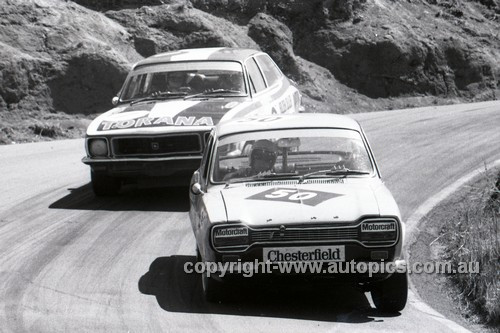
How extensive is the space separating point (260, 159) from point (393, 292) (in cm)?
163

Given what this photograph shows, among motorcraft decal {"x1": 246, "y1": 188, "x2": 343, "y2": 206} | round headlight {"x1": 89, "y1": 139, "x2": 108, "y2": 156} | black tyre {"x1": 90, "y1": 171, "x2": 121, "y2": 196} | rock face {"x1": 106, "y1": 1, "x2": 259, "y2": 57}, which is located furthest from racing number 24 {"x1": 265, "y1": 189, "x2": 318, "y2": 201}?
rock face {"x1": 106, "y1": 1, "x2": 259, "y2": 57}

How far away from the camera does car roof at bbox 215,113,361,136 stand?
333 inches

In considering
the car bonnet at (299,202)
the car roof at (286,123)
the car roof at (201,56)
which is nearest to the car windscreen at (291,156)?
the car roof at (286,123)

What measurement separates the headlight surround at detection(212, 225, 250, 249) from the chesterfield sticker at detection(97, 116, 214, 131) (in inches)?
162

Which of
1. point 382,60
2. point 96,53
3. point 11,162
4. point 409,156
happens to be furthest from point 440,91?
point 11,162

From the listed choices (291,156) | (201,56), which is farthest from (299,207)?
(201,56)

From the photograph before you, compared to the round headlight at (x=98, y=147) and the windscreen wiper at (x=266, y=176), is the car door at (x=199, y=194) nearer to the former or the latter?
the windscreen wiper at (x=266, y=176)

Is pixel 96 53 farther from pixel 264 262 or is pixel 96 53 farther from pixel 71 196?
pixel 264 262

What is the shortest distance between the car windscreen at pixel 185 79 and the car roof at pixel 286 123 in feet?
11.4

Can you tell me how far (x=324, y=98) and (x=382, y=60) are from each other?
246cm

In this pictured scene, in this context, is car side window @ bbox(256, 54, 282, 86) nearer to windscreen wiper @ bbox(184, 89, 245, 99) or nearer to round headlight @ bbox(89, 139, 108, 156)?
windscreen wiper @ bbox(184, 89, 245, 99)

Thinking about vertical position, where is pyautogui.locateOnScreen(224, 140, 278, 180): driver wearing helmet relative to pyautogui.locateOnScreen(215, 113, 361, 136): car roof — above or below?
below

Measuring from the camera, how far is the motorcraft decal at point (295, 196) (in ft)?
24.0

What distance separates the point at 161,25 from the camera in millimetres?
22516
